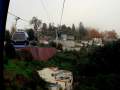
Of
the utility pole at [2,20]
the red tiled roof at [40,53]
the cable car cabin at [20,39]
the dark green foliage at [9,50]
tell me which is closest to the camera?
the utility pole at [2,20]

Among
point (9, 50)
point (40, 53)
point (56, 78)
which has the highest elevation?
point (9, 50)

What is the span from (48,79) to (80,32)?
60191 millimetres

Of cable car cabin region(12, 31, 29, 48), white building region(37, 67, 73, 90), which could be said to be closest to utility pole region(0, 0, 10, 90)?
white building region(37, 67, 73, 90)

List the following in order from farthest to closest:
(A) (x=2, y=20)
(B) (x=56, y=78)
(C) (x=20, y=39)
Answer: (C) (x=20, y=39) → (B) (x=56, y=78) → (A) (x=2, y=20)

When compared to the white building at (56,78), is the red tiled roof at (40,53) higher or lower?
higher

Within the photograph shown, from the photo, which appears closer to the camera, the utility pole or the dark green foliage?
the utility pole

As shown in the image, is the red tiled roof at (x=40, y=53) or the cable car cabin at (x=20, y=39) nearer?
the red tiled roof at (x=40, y=53)

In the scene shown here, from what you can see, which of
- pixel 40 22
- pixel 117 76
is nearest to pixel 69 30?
pixel 40 22

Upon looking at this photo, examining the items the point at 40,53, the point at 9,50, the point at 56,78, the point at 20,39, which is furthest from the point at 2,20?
the point at 20,39

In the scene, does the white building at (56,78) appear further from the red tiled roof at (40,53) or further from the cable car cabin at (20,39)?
the cable car cabin at (20,39)

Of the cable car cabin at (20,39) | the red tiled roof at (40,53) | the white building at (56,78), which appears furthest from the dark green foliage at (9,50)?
the cable car cabin at (20,39)

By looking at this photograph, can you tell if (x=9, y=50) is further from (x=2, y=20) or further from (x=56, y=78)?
(x=2, y=20)

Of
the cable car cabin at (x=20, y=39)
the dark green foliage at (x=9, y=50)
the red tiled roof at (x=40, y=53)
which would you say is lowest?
the red tiled roof at (x=40, y=53)

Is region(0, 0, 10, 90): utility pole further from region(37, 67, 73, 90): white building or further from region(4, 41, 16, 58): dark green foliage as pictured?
region(4, 41, 16, 58): dark green foliage
